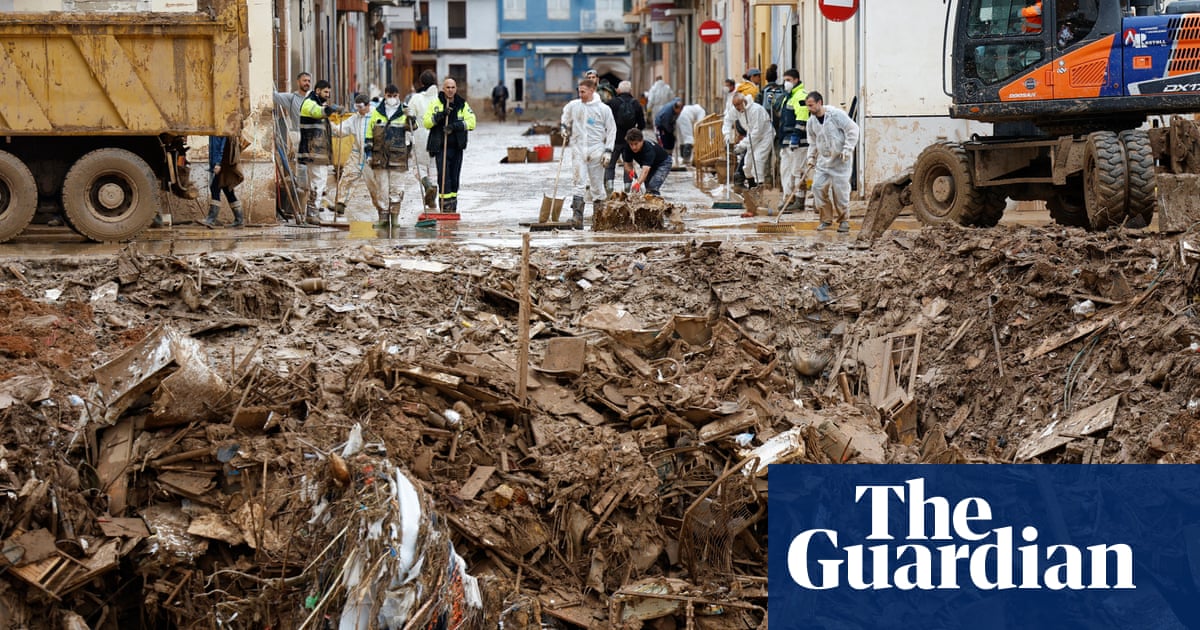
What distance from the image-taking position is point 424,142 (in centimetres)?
1822

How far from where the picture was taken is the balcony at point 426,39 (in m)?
66.9

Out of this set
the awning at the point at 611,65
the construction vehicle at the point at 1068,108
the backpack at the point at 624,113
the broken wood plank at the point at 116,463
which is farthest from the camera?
the awning at the point at 611,65

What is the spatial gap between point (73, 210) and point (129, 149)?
0.96m

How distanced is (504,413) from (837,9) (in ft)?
34.3

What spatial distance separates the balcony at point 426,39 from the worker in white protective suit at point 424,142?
161ft

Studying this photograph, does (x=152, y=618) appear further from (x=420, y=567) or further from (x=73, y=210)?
(x=73, y=210)

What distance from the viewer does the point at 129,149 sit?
15008 millimetres

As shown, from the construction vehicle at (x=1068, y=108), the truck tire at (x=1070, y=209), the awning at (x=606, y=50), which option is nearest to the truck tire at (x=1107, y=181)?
the construction vehicle at (x=1068, y=108)

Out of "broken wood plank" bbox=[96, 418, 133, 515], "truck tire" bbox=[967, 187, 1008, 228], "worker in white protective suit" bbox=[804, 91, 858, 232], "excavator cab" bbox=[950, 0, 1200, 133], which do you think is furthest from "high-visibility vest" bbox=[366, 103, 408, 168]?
"broken wood plank" bbox=[96, 418, 133, 515]

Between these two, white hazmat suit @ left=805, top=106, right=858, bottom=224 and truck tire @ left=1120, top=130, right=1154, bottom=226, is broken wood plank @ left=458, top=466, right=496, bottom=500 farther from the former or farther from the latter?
white hazmat suit @ left=805, top=106, right=858, bottom=224

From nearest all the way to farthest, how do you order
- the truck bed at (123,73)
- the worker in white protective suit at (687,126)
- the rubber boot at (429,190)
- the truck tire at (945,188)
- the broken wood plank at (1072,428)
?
the broken wood plank at (1072,428)
the truck bed at (123,73)
the truck tire at (945,188)
the rubber boot at (429,190)
the worker in white protective suit at (687,126)

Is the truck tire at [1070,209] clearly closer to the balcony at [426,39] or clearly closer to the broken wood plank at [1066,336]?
the broken wood plank at [1066,336]

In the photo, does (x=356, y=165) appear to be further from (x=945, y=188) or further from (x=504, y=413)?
(x=504, y=413)

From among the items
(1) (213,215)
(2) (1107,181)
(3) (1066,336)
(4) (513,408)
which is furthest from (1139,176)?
(1) (213,215)
